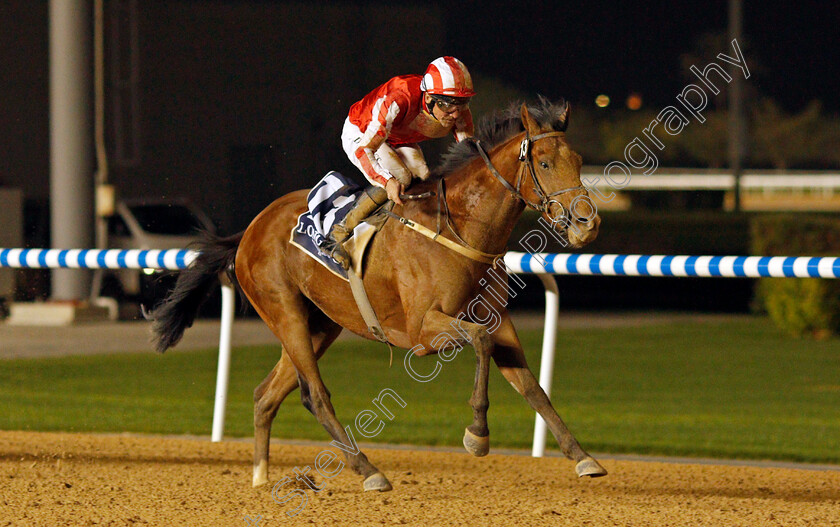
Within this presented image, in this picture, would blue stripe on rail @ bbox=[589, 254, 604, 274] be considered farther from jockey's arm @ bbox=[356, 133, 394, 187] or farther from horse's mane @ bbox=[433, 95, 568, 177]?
jockey's arm @ bbox=[356, 133, 394, 187]

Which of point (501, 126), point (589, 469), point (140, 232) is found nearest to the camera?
point (589, 469)

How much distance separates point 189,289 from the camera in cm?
573

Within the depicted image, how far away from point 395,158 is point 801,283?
307 inches

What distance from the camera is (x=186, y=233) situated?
46.6 ft

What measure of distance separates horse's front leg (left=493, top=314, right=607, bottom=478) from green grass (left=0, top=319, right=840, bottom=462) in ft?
6.76

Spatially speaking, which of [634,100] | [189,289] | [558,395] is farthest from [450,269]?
[634,100]

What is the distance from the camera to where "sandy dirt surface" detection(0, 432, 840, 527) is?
15.1 ft

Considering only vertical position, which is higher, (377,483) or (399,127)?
(399,127)

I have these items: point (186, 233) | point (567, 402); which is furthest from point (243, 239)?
point (186, 233)

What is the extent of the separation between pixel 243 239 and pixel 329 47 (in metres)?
15.7

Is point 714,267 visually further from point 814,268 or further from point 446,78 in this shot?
point 446,78

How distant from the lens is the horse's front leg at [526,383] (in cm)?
432

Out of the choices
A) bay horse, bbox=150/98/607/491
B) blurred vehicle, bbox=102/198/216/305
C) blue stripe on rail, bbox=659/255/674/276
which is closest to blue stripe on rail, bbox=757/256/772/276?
blue stripe on rail, bbox=659/255/674/276

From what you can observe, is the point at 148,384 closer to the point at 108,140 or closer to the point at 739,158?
the point at 108,140
